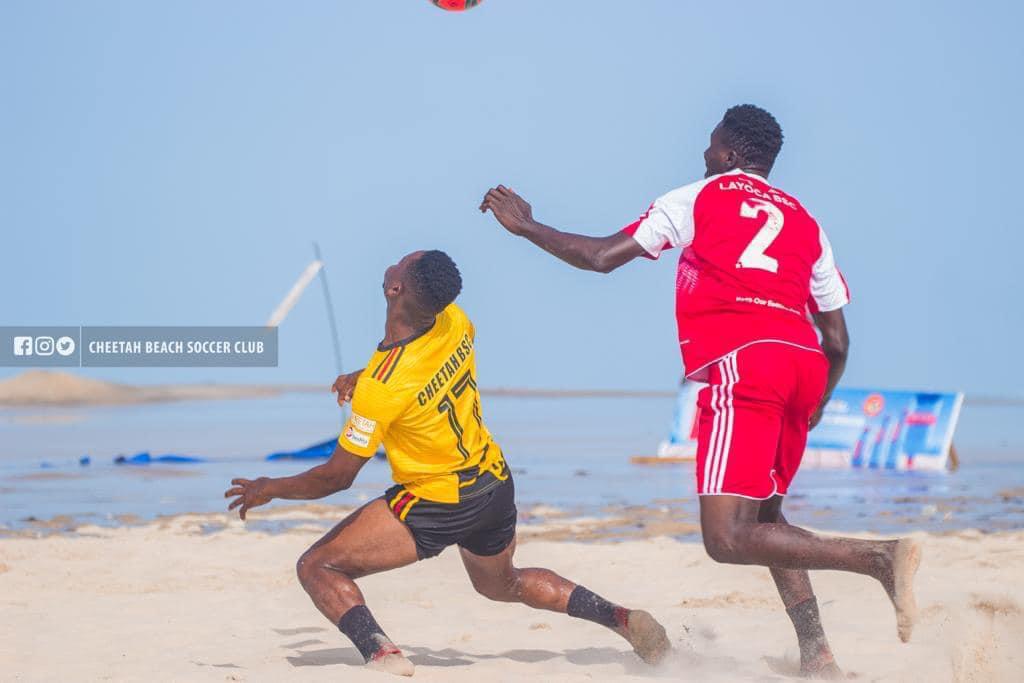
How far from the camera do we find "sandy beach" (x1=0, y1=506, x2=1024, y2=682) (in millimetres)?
5473

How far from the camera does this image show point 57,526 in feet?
36.5

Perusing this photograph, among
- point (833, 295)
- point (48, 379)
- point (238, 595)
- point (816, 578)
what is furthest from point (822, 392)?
point (48, 379)

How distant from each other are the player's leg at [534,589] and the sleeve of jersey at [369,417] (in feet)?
2.02

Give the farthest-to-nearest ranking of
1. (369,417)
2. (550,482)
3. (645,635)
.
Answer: (550,482)
(645,635)
(369,417)

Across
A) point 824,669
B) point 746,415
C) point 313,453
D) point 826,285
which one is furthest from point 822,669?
point 313,453

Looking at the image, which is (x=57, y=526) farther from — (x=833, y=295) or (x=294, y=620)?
(x=833, y=295)

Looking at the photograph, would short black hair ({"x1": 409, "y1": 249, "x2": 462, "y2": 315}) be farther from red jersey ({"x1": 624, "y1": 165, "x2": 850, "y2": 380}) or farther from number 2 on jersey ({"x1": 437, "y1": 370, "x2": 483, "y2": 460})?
red jersey ({"x1": 624, "y1": 165, "x2": 850, "y2": 380})

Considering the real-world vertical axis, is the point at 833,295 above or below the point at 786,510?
above

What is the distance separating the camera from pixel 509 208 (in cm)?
479

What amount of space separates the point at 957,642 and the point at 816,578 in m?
2.33

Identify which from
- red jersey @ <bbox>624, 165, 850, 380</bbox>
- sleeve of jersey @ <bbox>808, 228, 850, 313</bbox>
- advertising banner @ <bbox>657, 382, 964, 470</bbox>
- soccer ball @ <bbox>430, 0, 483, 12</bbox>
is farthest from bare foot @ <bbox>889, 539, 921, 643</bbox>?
advertising banner @ <bbox>657, 382, 964, 470</bbox>

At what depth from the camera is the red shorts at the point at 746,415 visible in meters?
4.63

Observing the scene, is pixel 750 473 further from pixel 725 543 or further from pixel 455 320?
pixel 455 320

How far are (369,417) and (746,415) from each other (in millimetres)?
1444
